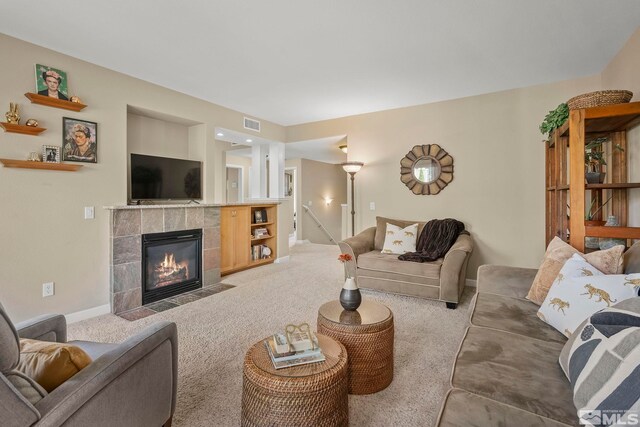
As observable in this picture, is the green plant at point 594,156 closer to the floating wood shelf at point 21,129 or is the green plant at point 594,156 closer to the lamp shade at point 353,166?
the lamp shade at point 353,166

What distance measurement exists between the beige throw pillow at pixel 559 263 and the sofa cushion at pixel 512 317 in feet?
0.31

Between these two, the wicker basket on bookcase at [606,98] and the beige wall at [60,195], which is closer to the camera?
the wicker basket on bookcase at [606,98]

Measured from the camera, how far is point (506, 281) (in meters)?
2.25

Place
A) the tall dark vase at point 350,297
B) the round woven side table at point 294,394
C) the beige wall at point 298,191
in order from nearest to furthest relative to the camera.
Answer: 1. the round woven side table at point 294,394
2. the tall dark vase at point 350,297
3. the beige wall at point 298,191

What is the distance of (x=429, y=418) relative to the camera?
1596 mm

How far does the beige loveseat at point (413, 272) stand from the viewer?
3.19 m

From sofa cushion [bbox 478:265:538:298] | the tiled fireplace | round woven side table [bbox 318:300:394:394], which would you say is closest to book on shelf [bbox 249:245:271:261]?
the tiled fireplace

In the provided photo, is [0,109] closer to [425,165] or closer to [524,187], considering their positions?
[425,165]

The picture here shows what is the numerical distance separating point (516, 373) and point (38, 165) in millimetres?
3710

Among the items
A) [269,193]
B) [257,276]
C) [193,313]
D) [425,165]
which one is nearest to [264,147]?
[269,193]

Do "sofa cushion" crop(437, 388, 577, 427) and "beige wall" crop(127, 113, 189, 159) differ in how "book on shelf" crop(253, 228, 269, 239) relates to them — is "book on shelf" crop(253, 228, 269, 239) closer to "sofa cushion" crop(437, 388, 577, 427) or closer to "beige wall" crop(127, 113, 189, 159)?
"beige wall" crop(127, 113, 189, 159)

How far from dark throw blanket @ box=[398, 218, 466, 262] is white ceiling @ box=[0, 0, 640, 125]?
5.57ft

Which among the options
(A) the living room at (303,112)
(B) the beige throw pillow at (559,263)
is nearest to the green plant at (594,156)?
(A) the living room at (303,112)

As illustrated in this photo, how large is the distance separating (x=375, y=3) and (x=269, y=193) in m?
4.13
